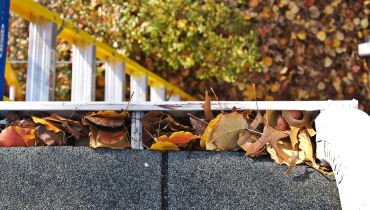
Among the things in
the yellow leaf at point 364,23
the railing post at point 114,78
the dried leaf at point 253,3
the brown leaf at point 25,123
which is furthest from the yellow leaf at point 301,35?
the brown leaf at point 25,123

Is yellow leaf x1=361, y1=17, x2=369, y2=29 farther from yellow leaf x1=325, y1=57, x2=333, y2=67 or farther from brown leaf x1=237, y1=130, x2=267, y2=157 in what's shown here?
brown leaf x1=237, y1=130, x2=267, y2=157

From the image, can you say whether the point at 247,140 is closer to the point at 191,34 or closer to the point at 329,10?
the point at 191,34

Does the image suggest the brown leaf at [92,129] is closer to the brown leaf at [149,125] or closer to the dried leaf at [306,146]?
the brown leaf at [149,125]

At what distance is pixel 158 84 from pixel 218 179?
5.83 ft

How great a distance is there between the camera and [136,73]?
85.0 inches

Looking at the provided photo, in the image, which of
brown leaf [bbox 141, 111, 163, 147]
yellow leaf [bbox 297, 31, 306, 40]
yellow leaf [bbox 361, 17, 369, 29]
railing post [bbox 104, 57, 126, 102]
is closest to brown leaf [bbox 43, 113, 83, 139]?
brown leaf [bbox 141, 111, 163, 147]

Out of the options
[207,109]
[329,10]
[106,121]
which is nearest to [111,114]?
[106,121]

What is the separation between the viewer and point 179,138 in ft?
2.50

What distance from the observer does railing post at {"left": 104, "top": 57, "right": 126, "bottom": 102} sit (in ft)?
5.65

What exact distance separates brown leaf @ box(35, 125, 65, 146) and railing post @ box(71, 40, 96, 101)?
534mm

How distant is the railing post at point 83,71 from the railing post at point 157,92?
1057 mm

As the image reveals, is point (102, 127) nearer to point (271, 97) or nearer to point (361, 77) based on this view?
point (271, 97)

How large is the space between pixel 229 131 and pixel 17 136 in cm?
59

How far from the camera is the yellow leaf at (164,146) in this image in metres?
0.76
